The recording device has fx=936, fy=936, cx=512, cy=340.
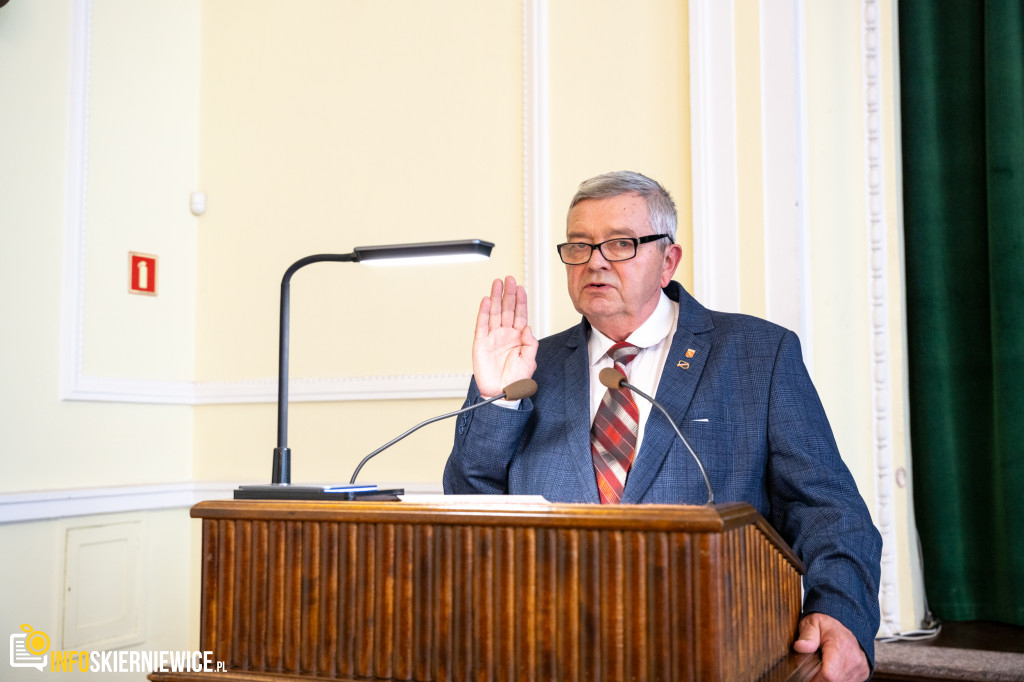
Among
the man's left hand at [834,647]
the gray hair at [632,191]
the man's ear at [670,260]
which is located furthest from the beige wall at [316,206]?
the man's left hand at [834,647]

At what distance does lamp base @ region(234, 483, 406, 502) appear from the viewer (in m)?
1.38

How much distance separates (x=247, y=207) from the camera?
3.49m

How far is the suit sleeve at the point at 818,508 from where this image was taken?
155 cm

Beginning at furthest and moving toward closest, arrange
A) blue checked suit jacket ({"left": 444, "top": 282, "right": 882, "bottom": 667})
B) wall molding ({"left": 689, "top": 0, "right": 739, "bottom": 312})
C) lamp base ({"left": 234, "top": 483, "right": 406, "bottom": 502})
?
wall molding ({"left": 689, "top": 0, "right": 739, "bottom": 312})
blue checked suit jacket ({"left": 444, "top": 282, "right": 882, "bottom": 667})
lamp base ({"left": 234, "top": 483, "right": 406, "bottom": 502})

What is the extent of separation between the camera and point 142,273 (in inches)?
131

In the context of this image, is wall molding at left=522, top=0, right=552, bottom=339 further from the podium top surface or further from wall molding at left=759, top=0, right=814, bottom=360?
the podium top surface

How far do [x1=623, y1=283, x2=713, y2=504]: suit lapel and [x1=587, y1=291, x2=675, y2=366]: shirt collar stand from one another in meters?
0.08

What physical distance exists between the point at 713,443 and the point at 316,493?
860 millimetres


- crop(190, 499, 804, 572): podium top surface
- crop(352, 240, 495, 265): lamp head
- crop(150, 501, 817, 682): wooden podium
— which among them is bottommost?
crop(150, 501, 817, 682): wooden podium

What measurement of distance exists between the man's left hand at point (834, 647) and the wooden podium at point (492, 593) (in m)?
0.03

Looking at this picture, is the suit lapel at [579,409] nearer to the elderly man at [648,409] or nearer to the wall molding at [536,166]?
the elderly man at [648,409]

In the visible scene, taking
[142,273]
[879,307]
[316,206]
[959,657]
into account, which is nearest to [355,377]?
[316,206]

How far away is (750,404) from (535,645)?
2.97ft

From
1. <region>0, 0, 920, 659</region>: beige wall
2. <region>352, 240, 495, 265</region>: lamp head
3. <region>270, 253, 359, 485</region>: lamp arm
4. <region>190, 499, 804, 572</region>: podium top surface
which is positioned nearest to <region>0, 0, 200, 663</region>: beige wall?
<region>0, 0, 920, 659</region>: beige wall
